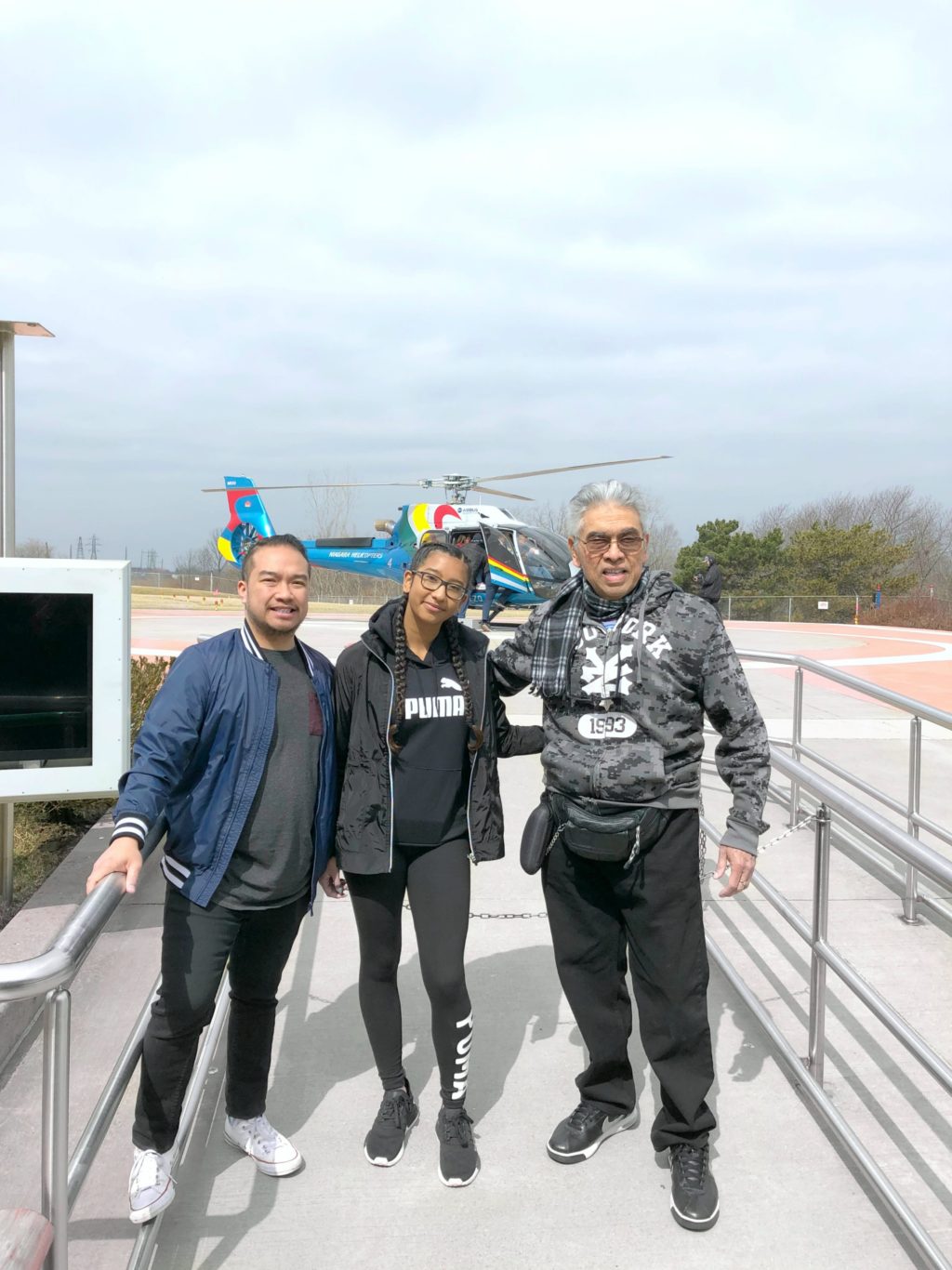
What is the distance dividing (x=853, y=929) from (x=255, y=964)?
2850 mm

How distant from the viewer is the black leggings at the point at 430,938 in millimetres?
2561

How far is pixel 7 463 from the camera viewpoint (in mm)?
4418

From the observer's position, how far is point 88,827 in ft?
18.9

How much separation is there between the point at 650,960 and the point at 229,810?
114cm

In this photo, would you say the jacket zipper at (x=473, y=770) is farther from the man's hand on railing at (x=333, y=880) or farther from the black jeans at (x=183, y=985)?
the black jeans at (x=183, y=985)

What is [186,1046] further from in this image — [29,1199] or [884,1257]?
[884,1257]

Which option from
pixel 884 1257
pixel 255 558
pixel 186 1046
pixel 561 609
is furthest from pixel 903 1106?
pixel 255 558

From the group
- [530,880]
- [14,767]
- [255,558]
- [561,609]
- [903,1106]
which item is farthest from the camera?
[530,880]

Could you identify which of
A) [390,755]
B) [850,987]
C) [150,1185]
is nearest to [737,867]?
[850,987]

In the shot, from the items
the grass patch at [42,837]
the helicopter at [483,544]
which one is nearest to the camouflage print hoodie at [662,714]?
the grass patch at [42,837]

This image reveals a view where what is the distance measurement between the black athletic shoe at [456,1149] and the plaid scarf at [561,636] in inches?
45.1

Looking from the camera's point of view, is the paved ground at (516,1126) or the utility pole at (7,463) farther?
the utility pole at (7,463)

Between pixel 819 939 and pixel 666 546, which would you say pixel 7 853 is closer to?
pixel 819 939

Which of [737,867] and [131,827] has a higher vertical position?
[131,827]
